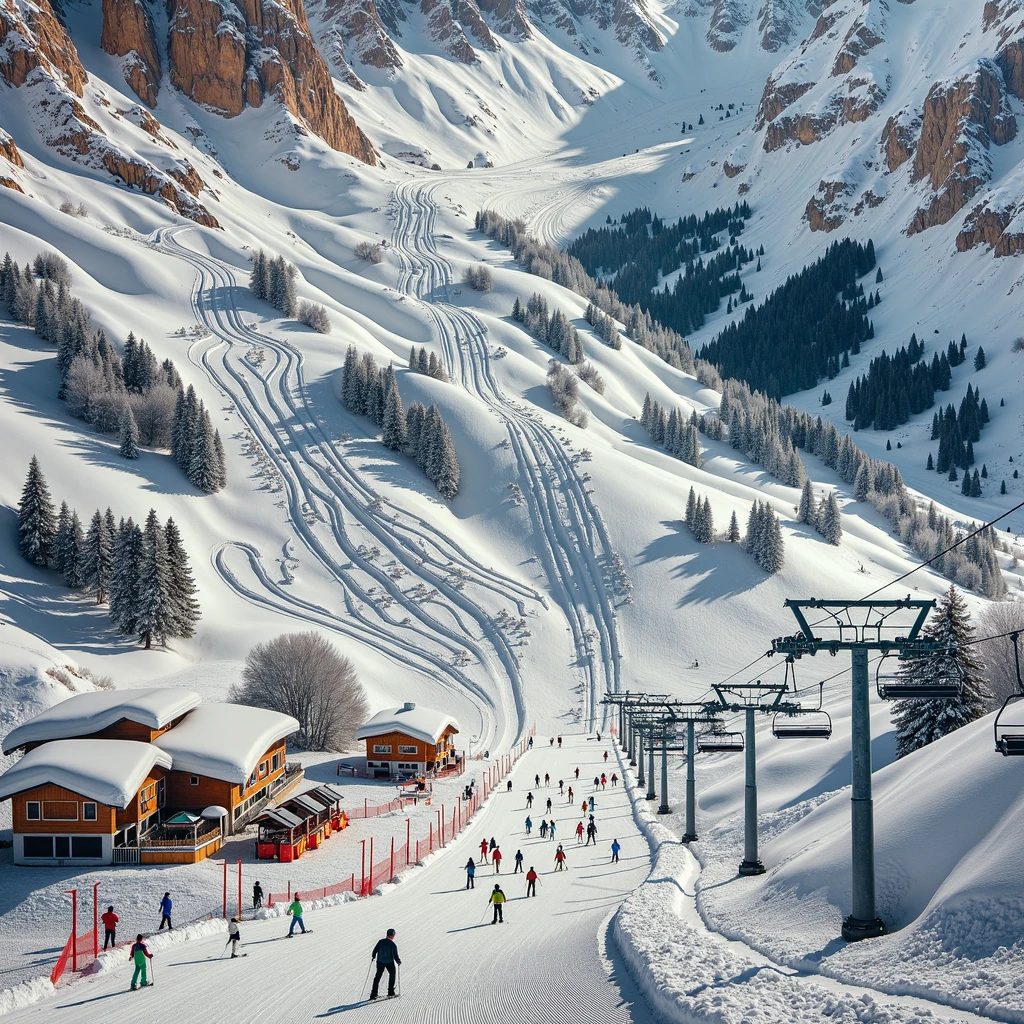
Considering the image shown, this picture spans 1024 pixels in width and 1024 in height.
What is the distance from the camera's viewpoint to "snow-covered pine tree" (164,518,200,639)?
69.6m

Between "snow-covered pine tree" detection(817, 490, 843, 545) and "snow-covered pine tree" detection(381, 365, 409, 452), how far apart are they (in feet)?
153

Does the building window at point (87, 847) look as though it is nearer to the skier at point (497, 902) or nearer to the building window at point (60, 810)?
the building window at point (60, 810)

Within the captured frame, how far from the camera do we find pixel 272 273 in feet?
461

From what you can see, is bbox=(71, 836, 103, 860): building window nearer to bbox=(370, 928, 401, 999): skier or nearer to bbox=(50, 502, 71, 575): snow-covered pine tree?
bbox=(370, 928, 401, 999): skier

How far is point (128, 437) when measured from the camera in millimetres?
90500

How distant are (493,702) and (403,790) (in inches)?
893

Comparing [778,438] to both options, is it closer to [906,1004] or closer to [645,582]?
[645,582]

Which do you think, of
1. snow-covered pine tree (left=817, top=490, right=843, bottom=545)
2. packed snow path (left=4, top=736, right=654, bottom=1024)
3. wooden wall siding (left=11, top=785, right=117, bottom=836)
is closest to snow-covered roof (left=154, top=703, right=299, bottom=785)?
wooden wall siding (left=11, top=785, right=117, bottom=836)

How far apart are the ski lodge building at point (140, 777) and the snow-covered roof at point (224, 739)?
0.05m

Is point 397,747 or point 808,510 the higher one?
point 808,510

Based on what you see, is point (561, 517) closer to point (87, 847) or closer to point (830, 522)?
point (830, 522)

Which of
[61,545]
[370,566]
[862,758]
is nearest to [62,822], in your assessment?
[862,758]

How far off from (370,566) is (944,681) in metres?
57.8

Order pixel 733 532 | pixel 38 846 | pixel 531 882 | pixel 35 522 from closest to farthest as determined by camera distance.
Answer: pixel 531 882 → pixel 38 846 → pixel 35 522 → pixel 733 532
